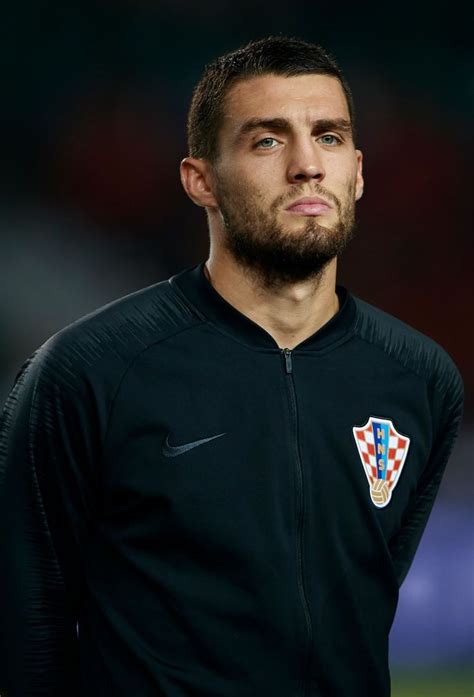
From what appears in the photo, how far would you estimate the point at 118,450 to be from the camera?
229cm

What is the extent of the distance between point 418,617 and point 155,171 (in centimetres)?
217

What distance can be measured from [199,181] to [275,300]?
32cm

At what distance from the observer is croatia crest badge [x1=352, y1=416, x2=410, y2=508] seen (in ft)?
8.02

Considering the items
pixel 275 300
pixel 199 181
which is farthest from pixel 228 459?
pixel 199 181

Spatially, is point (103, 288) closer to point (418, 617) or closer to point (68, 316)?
point (68, 316)

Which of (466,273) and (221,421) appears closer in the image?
(221,421)

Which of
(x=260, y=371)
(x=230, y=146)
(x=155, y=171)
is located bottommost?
(x=260, y=371)

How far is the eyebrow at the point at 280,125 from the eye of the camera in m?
2.35

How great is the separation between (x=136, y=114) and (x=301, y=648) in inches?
126

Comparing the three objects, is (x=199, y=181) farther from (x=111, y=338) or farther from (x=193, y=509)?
(x=193, y=509)

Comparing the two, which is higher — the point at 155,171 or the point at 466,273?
the point at 155,171

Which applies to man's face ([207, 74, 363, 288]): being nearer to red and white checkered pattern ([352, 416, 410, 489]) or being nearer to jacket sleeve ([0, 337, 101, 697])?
red and white checkered pattern ([352, 416, 410, 489])

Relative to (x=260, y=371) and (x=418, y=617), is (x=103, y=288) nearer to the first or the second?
(x=418, y=617)

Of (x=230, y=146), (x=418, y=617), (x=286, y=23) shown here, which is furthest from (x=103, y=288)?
(x=230, y=146)
